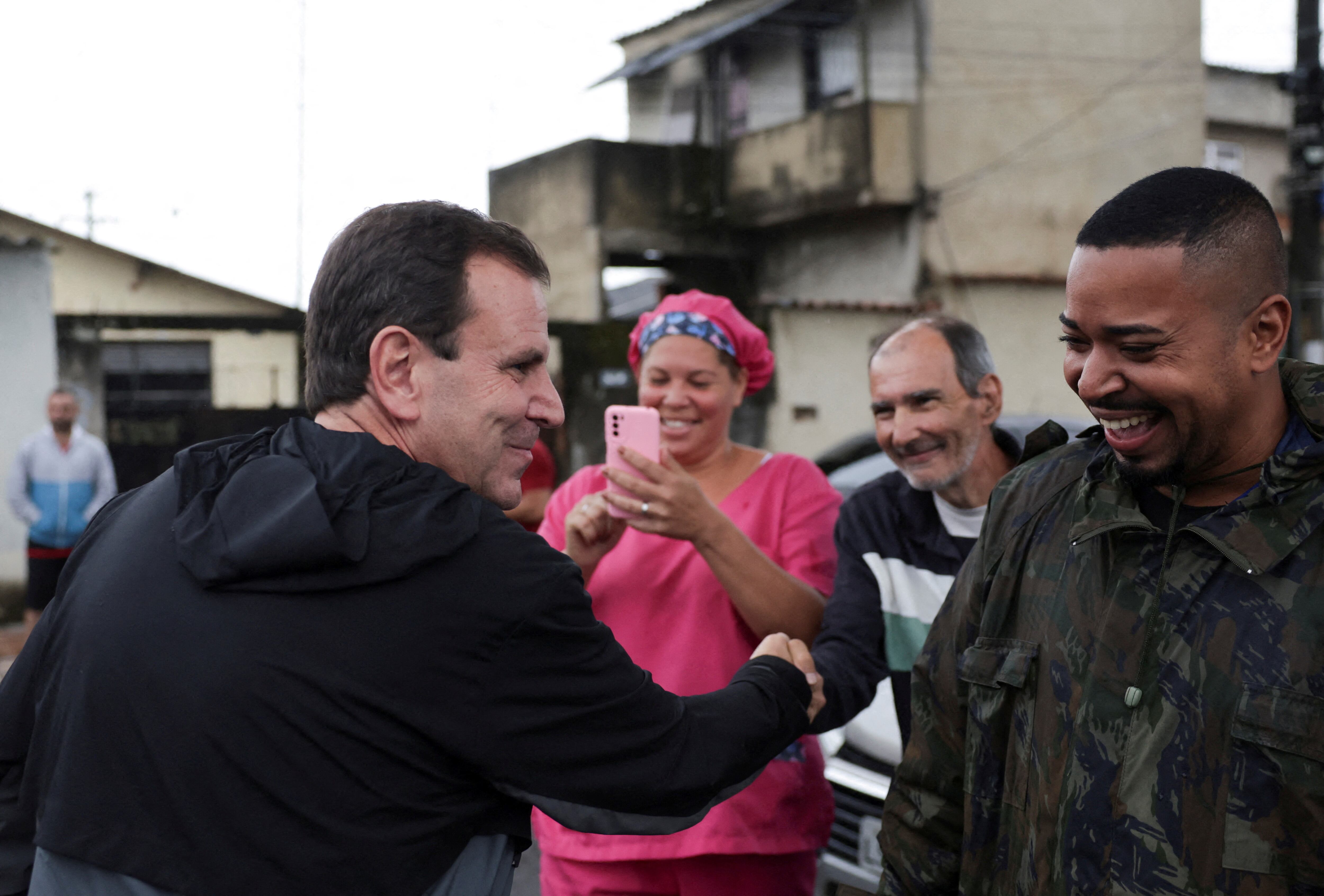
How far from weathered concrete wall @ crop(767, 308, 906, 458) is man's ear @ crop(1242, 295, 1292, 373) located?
11.6m

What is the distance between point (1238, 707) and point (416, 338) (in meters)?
1.22

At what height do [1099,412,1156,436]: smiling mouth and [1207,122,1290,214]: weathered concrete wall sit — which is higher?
[1207,122,1290,214]: weathered concrete wall

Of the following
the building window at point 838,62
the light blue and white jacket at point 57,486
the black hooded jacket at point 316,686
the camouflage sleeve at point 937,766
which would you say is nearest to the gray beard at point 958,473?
the camouflage sleeve at point 937,766

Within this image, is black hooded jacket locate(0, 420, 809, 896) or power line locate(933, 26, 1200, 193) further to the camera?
power line locate(933, 26, 1200, 193)

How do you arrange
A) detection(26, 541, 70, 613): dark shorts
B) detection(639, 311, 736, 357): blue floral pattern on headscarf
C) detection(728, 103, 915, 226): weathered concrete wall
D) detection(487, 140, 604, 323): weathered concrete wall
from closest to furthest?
1. detection(639, 311, 736, 357): blue floral pattern on headscarf
2. detection(26, 541, 70, 613): dark shorts
3. detection(728, 103, 915, 226): weathered concrete wall
4. detection(487, 140, 604, 323): weathered concrete wall

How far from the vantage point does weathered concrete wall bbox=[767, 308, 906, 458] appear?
13.4m

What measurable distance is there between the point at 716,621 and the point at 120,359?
1053 cm

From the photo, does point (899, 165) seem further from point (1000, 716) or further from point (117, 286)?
point (1000, 716)

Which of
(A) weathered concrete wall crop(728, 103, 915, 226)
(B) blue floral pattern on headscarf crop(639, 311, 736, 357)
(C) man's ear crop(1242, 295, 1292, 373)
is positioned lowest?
(C) man's ear crop(1242, 295, 1292, 373)

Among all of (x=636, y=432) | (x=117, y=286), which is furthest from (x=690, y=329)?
(x=117, y=286)

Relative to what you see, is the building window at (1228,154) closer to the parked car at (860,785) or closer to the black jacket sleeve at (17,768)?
the parked car at (860,785)

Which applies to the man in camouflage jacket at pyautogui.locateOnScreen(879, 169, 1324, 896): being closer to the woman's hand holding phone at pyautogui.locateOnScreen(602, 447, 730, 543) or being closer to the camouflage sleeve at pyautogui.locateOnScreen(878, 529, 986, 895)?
the camouflage sleeve at pyautogui.locateOnScreen(878, 529, 986, 895)

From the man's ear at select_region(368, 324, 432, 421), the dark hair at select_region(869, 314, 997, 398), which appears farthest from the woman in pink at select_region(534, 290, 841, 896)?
the man's ear at select_region(368, 324, 432, 421)

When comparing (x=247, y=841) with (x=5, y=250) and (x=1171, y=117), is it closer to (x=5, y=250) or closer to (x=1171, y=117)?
(x=5, y=250)
